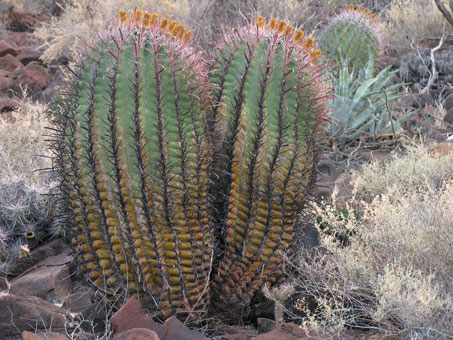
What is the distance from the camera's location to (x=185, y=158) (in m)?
2.53

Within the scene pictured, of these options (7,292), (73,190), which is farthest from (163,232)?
(7,292)

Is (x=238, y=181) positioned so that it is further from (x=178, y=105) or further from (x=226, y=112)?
(x=178, y=105)

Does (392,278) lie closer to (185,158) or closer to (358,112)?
(185,158)

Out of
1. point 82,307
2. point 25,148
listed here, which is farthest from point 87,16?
point 82,307

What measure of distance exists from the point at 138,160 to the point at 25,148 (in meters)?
3.49

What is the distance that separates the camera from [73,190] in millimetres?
2557

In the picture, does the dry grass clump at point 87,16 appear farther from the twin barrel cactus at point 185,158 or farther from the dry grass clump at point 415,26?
the twin barrel cactus at point 185,158

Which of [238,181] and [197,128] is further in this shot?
[238,181]

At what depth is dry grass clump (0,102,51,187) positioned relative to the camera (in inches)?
182

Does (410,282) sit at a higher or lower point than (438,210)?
lower

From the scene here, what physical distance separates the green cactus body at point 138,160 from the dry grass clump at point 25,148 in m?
1.92

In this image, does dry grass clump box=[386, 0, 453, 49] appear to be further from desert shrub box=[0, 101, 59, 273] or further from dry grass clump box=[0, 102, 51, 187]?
desert shrub box=[0, 101, 59, 273]

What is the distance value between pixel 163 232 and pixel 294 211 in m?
0.72

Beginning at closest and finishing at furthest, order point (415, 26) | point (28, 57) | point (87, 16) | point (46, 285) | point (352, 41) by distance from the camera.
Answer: point (46, 285) → point (352, 41) → point (415, 26) → point (28, 57) → point (87, 16)
